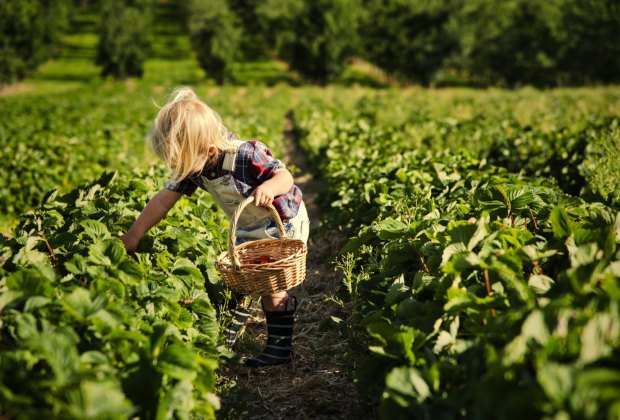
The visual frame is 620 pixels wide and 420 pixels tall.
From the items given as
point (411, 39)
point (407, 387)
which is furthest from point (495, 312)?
point (411, 39)

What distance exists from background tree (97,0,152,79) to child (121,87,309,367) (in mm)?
48296

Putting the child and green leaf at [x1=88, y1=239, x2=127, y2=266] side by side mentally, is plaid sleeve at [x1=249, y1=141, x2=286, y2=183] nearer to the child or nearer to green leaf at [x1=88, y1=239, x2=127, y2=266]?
the child

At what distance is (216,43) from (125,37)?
31.2ft

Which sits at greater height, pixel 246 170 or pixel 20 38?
pixel 246 170

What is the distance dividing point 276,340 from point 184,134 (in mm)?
1356

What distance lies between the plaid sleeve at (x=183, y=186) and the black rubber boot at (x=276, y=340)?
89 centimetres

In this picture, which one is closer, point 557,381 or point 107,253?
point 557,381

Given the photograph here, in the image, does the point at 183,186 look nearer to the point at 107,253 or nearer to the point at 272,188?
the point at 272,188

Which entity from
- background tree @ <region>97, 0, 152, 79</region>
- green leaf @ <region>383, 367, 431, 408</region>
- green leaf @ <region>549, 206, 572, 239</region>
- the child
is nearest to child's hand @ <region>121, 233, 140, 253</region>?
the child

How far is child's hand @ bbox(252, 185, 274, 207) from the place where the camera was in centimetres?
282

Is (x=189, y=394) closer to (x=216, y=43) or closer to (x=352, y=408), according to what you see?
(x=352, y=408)

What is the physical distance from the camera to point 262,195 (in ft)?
9.28

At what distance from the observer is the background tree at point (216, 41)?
147 ft

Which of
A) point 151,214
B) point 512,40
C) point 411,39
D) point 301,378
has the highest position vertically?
point 512,40
